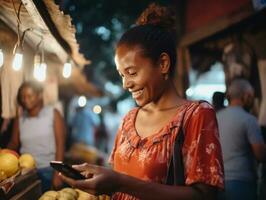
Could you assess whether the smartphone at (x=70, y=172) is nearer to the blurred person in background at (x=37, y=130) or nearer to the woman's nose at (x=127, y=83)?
the woman's nose at (x=127, y=83)

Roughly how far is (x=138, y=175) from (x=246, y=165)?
10.0ft

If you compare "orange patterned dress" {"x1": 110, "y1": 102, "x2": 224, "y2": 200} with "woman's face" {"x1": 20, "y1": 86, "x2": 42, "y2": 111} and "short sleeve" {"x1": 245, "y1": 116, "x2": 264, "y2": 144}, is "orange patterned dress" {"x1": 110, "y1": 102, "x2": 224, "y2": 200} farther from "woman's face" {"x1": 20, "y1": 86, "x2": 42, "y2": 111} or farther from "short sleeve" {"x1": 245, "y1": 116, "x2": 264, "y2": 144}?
"woman's face" {"x1": 20, "y1": 86, "x2": 42, "y2": 111}

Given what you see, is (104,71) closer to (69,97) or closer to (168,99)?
(69,97)

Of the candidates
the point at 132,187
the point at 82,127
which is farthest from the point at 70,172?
the point at 82,127

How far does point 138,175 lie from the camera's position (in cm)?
252

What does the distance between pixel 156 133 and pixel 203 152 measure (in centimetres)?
39

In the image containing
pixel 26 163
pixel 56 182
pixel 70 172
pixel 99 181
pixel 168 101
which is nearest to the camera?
pixel 99 181

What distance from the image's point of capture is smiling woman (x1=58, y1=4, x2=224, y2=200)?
225 centimetres

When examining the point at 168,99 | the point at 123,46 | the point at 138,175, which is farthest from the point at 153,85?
the point at 138,175

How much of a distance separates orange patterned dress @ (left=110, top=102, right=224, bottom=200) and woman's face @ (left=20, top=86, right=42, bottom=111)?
3.90m

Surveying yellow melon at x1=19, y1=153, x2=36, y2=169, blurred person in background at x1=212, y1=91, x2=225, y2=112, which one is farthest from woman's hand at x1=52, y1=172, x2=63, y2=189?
blurred person in background at x1=212, y1=91, x2=225, y2=112

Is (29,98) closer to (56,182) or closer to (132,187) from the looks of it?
(56,182)

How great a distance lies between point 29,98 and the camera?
630 centimetres

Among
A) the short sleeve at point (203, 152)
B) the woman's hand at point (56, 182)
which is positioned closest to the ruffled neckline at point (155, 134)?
the short sleeve at point (203, 152)
